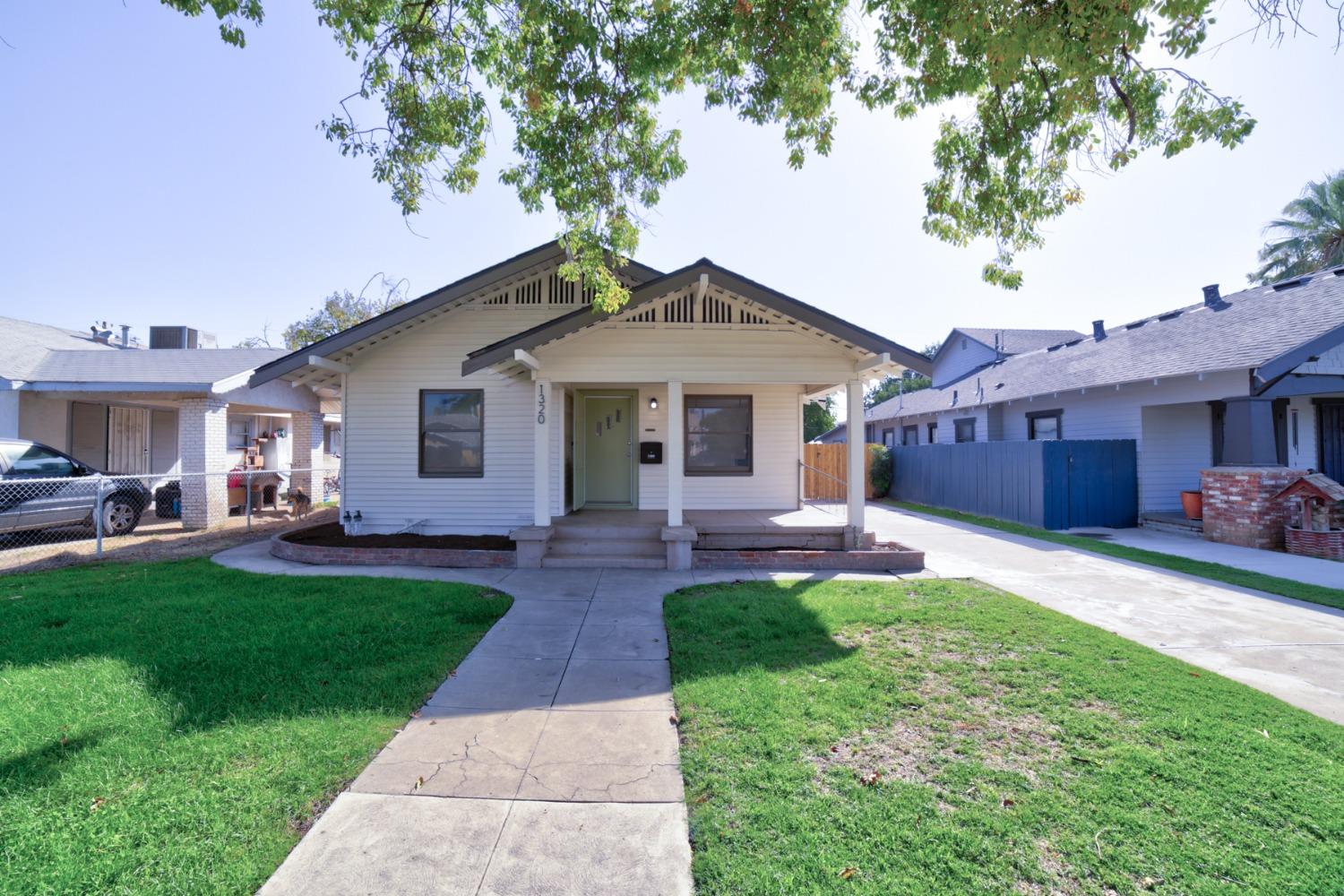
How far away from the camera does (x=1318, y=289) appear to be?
480 inches

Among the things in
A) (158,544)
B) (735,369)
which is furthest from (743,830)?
(158,544)

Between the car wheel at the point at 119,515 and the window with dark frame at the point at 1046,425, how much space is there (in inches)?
786

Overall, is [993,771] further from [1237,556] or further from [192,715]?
[1237,556]

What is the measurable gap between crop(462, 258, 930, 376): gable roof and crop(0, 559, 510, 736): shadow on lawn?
10.1ft

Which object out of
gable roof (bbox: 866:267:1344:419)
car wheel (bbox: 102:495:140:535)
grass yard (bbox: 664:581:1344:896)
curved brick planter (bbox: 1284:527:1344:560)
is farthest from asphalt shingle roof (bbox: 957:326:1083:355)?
car wheel (bbox: 102:495:140:535)

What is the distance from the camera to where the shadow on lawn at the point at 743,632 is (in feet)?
14.6

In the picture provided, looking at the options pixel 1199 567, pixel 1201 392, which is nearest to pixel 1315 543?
pixel 1199 567

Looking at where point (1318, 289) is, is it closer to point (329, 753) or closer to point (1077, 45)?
point (1077, 45)

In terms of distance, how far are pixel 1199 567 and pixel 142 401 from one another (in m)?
19.0

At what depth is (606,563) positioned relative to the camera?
8047 millimetres

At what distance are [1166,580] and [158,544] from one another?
47.9 ft

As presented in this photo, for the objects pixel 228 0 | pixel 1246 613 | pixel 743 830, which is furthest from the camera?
pixel 1246 613

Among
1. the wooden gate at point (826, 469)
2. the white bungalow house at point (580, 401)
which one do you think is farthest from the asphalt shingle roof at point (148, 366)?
the wooden gate at point (826, 469)

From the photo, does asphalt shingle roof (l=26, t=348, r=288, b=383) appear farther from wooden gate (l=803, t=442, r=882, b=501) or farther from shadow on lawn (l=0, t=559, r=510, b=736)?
wooden gate (l=803, t=442, r=882, b=501)
